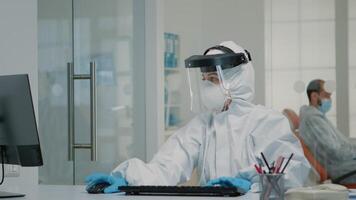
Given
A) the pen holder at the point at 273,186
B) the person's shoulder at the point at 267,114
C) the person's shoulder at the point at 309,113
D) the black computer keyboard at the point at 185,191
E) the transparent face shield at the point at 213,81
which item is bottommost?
the black computer keyboard at the point at 185,191

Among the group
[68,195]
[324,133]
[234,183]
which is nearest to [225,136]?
[234,183]

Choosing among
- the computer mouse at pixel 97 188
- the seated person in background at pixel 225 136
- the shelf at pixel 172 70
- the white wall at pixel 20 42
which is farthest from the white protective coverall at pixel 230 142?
the shelf at pixel 172 70

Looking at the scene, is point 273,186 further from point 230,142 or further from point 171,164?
point 230,142

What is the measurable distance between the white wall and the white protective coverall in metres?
0.72

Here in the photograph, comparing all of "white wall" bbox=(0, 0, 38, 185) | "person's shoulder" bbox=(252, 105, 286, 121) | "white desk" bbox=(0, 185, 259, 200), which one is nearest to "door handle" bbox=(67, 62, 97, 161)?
"white wall" bbox=(0, 0, 38, 185)

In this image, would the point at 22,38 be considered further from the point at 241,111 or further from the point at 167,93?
the point at 167,93

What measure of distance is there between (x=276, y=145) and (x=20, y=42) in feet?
4.58

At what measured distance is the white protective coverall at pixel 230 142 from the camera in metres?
3.18

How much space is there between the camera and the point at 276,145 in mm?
3166

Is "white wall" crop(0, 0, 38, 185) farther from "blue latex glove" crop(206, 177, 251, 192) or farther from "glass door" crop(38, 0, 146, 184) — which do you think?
"blue latex glove" crop(206, 177, 251, 192)

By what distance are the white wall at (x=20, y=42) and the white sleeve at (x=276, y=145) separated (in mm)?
1159

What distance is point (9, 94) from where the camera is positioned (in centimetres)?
240

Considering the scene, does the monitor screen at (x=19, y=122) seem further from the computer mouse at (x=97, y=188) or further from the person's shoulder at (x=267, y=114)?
the person's shoulder at (x=267, y=114)

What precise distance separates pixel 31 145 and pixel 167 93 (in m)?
2.37
